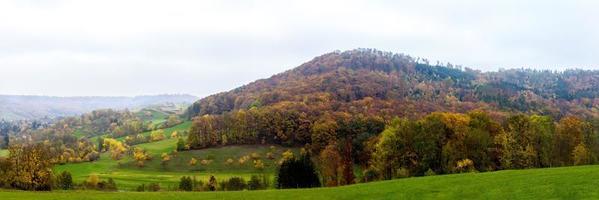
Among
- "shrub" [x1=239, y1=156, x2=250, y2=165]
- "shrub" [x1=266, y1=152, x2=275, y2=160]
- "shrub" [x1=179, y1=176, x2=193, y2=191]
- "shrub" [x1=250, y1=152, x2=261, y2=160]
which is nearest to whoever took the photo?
"shrub" [x1=179, y1=176, x2=193, y2=191]

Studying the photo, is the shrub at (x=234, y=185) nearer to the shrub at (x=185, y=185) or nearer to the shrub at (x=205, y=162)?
the shrub at (x=185, y=185)

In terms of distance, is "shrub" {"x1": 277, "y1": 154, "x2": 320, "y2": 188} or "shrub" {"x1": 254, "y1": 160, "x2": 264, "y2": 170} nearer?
"shrub" {"x1": 277, "y1": 154, "x2": 320, "y2": 188}

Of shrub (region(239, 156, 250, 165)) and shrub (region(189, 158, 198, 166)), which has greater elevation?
shrub (region(239, 156, 250, 165))

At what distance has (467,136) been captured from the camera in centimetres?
9762

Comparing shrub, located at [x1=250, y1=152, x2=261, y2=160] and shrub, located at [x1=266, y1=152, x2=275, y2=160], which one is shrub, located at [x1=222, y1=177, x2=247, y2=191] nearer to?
shrub, located at [x1=250, y1=152, x2=261, y2=160]

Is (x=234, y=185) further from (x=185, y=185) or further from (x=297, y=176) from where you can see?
(x=297, y=176)

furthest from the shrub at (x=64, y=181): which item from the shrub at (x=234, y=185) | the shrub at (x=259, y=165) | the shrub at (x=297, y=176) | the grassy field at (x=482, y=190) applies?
the shrub at (x=259, y=165)

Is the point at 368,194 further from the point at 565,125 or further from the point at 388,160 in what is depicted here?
the point at 565,125

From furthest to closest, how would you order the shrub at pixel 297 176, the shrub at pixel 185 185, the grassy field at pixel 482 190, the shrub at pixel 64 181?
the shrub at pixel 185 185
the shrub at pixel 64 181
the shrub at pixel 297 176
the grassy field at pixel 482 190

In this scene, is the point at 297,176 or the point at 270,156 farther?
the point at 270,156

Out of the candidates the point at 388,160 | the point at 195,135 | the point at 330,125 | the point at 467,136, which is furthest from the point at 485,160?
the point at 195,135

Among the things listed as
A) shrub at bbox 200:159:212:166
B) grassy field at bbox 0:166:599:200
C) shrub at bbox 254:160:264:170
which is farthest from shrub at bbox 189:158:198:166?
grassy field at bbox 0:166:599:200

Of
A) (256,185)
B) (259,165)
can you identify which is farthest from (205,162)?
(256,185)

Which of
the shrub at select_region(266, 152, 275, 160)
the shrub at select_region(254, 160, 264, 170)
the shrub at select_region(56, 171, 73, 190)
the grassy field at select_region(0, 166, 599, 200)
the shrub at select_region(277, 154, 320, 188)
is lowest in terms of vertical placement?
the shrub at select_region(254, 160, 264, 170)
